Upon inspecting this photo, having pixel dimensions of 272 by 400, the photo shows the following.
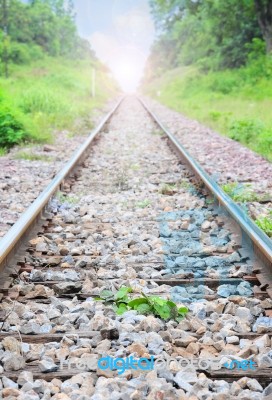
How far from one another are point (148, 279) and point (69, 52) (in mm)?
59931

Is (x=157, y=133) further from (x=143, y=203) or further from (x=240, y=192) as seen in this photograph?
(x=143, y=203)

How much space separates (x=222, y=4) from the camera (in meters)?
26.7

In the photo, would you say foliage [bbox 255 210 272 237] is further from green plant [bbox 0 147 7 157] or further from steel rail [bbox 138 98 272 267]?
green plant [bbox 0 147 7 157]

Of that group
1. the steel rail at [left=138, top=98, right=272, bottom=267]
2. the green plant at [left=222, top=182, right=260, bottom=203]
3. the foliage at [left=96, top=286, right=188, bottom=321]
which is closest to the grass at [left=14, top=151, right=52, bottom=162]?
the steel rail at [left=138, top=98, right=272, bottom=267]

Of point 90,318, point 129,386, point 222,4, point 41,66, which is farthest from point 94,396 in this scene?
point 41,66

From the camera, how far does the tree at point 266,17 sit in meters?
23.8

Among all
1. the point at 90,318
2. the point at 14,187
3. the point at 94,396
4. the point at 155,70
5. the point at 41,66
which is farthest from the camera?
the point at 155,70

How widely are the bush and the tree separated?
57.6 ft

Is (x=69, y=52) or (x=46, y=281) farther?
(x=69, y=52)

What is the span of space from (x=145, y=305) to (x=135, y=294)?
25 centimetres

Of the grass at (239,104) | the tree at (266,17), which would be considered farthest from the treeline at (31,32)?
the tree at (266,17)

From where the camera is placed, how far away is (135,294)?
3215 mm

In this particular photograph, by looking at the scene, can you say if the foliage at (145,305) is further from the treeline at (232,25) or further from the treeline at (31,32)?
the treeline at (31,32)

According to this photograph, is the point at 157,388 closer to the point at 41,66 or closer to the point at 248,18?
the point at 248,18
